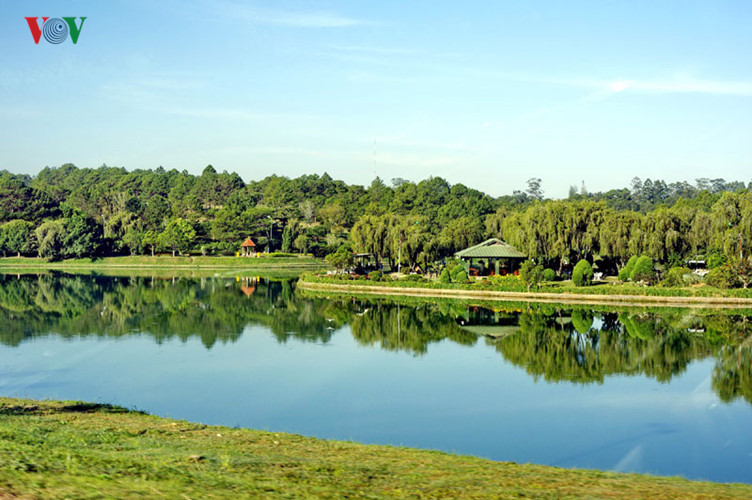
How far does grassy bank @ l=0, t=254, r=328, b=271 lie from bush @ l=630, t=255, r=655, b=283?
111ft

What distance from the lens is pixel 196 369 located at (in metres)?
19.8

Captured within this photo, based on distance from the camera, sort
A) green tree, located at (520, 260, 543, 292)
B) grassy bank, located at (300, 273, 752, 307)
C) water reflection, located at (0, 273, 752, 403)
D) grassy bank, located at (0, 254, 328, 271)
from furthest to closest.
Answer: grassy bank, located at (0, 254, 328, 271)
green tree, located at (520, 260, 543, 292)
grassy bank, located at (300, 273, 752, 307)
water reflection, located at (0, 273, 752, 403)

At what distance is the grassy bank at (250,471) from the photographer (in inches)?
303

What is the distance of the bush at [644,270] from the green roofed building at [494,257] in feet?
27.3

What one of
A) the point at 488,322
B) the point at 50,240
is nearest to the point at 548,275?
the point at 488,322

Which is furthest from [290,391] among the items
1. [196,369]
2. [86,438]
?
[86,438]

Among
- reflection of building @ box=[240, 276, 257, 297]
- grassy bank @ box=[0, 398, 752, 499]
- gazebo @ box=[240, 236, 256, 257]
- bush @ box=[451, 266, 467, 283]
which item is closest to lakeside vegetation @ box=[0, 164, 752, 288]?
gazebo @ box=[240, 236, 256, 257]

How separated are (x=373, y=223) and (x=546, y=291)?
18.1 m

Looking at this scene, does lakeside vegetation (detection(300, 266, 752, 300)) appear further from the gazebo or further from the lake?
the gazebo

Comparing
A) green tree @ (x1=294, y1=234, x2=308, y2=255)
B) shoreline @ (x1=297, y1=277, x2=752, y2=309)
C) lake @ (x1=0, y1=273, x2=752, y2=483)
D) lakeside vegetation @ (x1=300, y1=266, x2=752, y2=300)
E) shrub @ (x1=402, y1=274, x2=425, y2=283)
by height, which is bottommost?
lake @ (x1=0, y1=273, x2=752, y2=483)

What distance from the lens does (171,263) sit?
68562 mm

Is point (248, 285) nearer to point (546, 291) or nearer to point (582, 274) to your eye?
point (546, 291)

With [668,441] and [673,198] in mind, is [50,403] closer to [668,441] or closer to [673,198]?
[668,441]

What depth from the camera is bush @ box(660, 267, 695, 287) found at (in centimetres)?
3681
